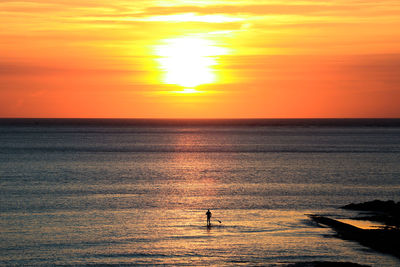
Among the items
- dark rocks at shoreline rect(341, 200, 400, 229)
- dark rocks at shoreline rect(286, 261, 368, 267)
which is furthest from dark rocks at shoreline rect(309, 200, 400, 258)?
dark rocks at shoreline rect(286, 261, 368, 267)

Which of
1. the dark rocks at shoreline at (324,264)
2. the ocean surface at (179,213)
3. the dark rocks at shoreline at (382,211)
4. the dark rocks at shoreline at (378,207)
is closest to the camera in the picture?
the dark rocks at shoreline at (324,264)

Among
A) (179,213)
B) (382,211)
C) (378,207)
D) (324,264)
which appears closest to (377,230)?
(324,264)

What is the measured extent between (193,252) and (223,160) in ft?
283

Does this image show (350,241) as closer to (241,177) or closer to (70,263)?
(70,263)

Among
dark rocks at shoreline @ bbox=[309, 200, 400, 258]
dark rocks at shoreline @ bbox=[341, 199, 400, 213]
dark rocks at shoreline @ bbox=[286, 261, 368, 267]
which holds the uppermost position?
dark rocks at shoreline @ bbox=[341, 199, 400, 213]


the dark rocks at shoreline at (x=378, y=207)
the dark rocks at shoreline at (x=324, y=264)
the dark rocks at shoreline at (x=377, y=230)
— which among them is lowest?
the dark rocks at shoreline at (x=324, y=264)

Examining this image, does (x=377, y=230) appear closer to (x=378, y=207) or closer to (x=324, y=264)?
(x=324, y=264)

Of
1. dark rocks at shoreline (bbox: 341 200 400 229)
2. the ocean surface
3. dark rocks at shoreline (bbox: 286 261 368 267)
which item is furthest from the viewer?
dark rocks at shoreline (bbox: 341 200 400 229)

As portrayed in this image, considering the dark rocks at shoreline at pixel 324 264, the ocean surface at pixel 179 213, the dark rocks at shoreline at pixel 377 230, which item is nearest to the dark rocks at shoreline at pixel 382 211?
the dark rocks at shoreline at pixel 377 230

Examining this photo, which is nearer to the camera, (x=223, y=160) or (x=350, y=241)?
(x=350, y=241)

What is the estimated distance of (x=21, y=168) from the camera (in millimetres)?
99188

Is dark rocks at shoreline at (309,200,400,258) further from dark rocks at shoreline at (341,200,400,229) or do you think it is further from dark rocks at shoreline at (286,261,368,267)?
dark rocks at shoreline at (286,261,368,267)

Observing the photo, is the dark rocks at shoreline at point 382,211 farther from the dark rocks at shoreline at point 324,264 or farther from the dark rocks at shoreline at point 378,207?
the dark rocks at shoreline at point 324,264

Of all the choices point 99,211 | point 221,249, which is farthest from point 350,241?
point 99,211
